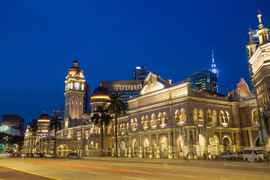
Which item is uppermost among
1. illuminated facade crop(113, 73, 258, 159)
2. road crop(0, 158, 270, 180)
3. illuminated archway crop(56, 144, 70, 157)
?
illuminated facade crop(113, 73, 258, 159)

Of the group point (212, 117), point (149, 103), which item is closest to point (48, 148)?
point (149, 103)

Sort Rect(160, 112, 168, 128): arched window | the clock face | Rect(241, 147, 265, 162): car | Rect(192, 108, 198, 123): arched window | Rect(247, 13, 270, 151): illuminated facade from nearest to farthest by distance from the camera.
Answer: Rect(241, 147, 265, 162): car
Rect(247, 13, 270, 151): illuminated facade
Rect(192, 108, 198, 123): arched window
Rect(160, 112, 168, 128): arched window
the clock face

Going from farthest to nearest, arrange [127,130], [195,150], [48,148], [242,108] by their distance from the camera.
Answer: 1. [48,148]
2. [127,130]
3. [242,108]
4. [195,150]

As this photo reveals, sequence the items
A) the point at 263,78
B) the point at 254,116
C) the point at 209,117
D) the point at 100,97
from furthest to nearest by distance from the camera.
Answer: the point at 100,97 < the point at 254,116 < the point at 209,117 < the point at 263,78

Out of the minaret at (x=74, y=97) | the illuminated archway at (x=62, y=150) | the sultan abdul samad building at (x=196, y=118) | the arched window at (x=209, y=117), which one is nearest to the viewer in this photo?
the sultan abdul samad building at (x=196, y=118)

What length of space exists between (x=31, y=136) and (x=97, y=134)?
89.7m

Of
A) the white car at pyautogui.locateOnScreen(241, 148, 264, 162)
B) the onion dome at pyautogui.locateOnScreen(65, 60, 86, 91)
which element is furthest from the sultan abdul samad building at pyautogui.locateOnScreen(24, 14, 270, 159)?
the onion dome at pyautogui.locateOnScreen(65, 60, 86, 91)

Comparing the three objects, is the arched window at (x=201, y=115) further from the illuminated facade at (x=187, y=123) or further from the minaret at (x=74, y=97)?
the minaret at (x=74, y=97)

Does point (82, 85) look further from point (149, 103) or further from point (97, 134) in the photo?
point (149, 103)

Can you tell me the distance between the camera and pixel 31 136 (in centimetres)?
18012

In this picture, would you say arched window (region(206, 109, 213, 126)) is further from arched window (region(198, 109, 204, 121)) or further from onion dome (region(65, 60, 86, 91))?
onion dome (region(65, 60, 86, 91))

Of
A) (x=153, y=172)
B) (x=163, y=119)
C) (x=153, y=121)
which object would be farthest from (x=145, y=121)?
(x=153, y=172)

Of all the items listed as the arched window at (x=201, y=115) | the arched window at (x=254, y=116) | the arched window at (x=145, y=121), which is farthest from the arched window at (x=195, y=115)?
the arched window at (x=145, y=121)

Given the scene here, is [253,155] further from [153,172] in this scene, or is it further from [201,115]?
[153,172]
